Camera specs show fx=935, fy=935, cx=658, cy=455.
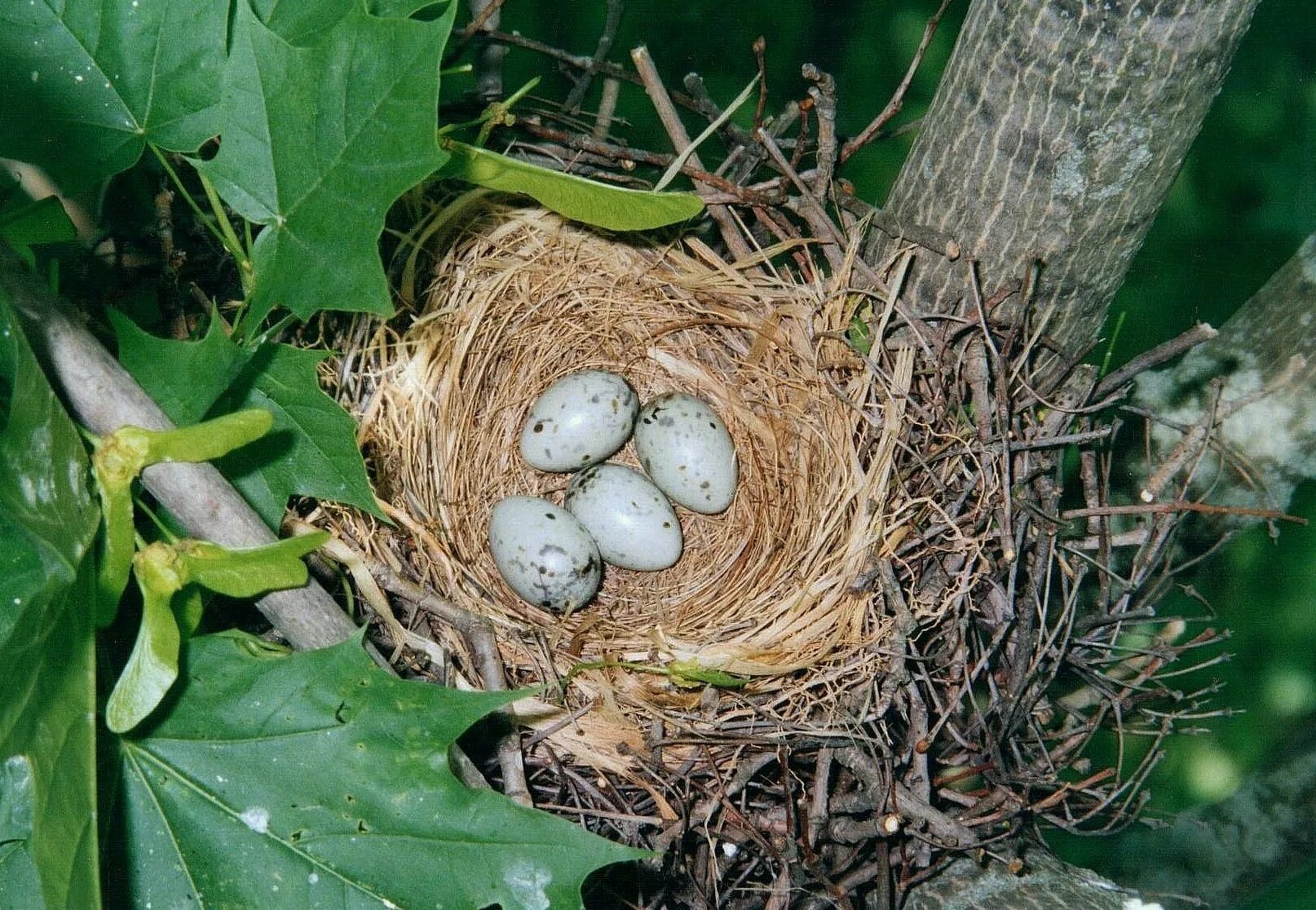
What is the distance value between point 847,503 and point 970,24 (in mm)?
565

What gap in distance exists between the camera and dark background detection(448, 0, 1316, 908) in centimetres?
184

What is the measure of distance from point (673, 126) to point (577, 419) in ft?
1.45

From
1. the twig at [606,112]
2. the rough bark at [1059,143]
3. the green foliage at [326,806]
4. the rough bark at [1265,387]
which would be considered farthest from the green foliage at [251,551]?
the rough bark at [1265,387]

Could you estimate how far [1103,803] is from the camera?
1.11 metres

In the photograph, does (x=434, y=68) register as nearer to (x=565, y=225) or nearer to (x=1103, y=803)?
(x=565, y=225)

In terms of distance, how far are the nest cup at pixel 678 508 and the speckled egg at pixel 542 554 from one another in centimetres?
3

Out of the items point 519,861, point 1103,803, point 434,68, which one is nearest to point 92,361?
point 434,68

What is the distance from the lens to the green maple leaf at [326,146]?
2.33ft

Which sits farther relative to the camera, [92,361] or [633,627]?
[633,627]

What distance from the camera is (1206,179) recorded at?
1.94 meters

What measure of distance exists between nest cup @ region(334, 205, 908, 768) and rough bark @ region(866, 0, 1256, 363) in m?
0.19

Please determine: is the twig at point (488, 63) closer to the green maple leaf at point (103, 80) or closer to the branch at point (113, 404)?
the green maple leaf at point (103, 80)

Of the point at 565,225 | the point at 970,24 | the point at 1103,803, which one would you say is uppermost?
the point at 970,24

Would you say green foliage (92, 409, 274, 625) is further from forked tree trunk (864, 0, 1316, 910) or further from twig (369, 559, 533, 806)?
forked tree trunk (864, 0, 1316, 910)
